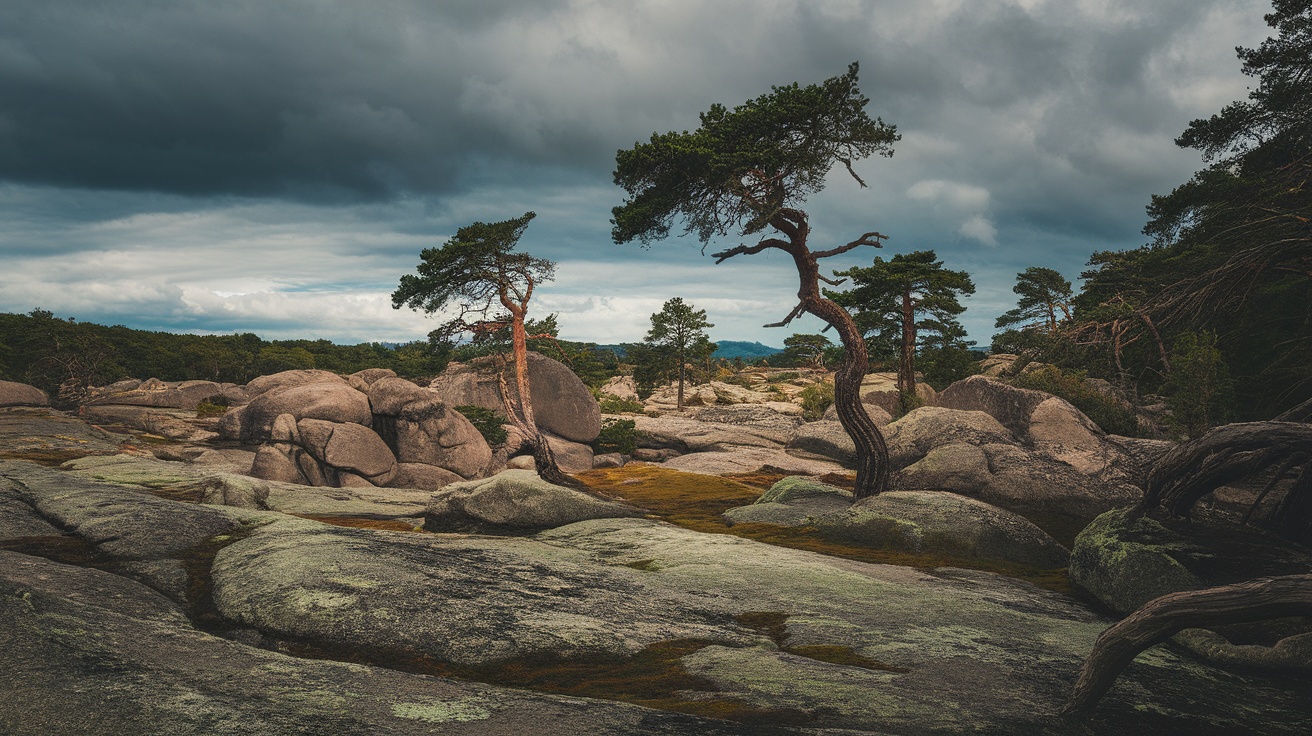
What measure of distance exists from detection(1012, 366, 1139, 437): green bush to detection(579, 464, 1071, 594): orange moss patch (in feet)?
47.3

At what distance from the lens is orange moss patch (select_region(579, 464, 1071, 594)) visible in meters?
13.3

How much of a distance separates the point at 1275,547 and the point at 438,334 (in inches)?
1085

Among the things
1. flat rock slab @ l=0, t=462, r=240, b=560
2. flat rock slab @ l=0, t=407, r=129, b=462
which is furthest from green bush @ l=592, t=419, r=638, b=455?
flat rock slab @ l=0, t=462, r=240, b=560

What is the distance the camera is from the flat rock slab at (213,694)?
405 centimetres

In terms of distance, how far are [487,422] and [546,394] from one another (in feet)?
14.5

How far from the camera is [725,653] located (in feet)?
22.4

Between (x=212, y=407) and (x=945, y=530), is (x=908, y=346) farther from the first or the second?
(x=212, y=407)

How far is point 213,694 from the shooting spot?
4461 mm

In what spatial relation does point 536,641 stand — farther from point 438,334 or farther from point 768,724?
point 438,334

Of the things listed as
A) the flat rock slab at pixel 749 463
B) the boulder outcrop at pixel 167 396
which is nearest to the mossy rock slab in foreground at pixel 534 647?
the flat rock slab at pixel 749 463

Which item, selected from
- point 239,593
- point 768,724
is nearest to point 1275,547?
point 768,724

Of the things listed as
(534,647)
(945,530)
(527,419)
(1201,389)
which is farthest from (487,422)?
(1201,389)

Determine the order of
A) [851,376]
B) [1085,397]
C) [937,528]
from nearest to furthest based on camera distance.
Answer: [937,528]
[851,376]
[1085,397]

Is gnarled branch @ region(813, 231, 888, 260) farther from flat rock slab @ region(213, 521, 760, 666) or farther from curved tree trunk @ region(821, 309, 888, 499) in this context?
flat rock slab @ region(213, 521, 760, 666)
